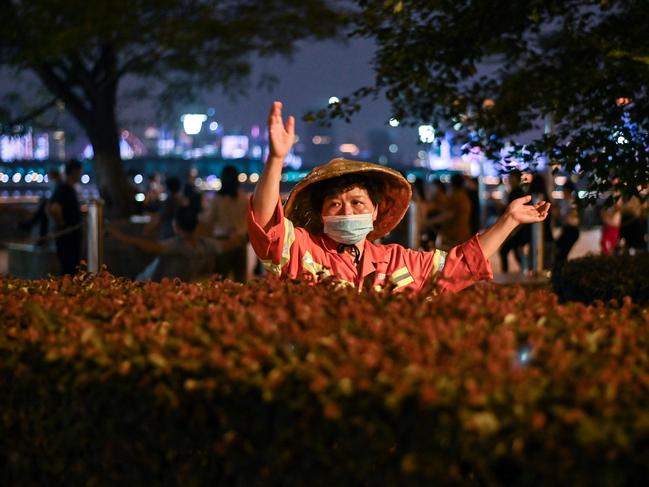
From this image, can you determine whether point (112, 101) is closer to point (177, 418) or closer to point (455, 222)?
point (455, 222)

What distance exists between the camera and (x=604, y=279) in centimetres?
776

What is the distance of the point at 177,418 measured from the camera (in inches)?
116

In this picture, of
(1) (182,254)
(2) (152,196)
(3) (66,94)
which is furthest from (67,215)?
(2) (152,196)

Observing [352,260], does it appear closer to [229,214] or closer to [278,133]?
[278,133]

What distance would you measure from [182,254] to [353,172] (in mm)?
6225

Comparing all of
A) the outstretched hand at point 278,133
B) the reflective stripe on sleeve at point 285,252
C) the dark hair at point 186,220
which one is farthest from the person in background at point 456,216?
the outstretched hand at point 278,133

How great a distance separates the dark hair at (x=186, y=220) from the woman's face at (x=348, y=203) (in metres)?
6.25

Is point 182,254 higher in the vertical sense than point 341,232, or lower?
lower

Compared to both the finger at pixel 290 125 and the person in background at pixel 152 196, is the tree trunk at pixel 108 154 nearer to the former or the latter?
the person in background at pixel 152 196

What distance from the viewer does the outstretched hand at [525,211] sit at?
4773mm

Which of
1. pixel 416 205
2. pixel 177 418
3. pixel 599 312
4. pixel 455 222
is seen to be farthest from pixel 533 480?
pixel 416 205

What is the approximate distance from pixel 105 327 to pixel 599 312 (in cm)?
160

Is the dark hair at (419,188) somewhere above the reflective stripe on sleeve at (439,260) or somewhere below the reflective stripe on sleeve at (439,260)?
above

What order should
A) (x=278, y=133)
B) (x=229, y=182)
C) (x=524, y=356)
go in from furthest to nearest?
(x=229, y=182), (x=278, y=133), (x=524, y=356)
